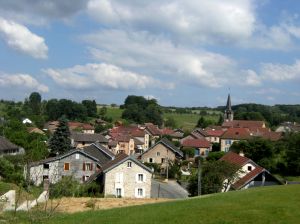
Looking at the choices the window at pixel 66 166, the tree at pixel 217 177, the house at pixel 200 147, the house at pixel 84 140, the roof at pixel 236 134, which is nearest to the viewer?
the tree at pixel 217 177

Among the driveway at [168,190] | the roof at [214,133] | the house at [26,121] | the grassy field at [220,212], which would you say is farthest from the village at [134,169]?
the house at [26,121]

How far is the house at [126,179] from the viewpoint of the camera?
48.5m

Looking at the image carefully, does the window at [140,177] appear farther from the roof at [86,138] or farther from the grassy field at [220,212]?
the roof at [86,138]

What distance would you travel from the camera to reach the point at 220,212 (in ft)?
71.0

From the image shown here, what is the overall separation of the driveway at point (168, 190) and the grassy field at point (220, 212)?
25.8 metres

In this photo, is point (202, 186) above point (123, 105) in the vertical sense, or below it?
below

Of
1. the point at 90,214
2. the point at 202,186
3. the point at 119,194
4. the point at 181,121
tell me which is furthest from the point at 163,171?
the point at 181,121

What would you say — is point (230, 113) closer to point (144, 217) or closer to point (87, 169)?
point (87, 169)

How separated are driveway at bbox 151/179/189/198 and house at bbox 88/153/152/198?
7.74 feet

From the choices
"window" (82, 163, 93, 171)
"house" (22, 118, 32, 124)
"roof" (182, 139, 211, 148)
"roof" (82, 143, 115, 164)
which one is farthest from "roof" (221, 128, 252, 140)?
"house" (22, 118, 32, 124)

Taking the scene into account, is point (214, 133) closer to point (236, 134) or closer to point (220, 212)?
point (236, 134)

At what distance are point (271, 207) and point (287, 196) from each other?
2566 mm

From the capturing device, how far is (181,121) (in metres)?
182

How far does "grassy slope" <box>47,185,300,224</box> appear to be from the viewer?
20.4m
